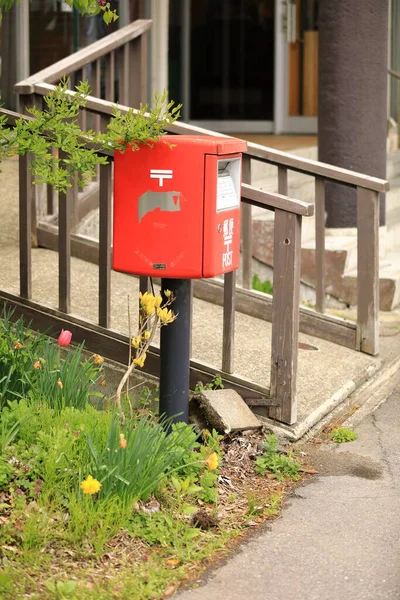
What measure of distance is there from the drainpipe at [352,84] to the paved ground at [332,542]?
336cm

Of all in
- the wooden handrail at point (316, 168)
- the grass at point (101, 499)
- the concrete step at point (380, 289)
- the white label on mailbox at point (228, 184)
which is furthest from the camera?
the concrete step at point (380, 289)

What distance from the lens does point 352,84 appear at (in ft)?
26.5

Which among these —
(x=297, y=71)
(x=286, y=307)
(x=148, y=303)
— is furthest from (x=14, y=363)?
(x=297, y=71)

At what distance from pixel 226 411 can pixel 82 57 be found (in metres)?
3.29

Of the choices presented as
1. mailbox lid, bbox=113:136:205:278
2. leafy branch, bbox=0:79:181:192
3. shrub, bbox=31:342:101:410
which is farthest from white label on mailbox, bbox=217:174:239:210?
shrub, bbox=31:342:101:410

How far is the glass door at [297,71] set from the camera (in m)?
13.4

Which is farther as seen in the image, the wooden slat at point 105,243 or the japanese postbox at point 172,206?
the wooden slat at point 105,243

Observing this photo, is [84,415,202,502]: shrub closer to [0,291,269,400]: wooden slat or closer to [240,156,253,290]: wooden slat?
[0,291,269,400]: wooden slat

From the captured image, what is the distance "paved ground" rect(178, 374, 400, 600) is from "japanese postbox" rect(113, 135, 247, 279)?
1064 mm

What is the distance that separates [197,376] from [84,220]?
7.72ft

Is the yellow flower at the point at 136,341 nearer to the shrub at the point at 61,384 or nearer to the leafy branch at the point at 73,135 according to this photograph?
the shrub at the point at 61,384

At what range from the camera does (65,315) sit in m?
5.71

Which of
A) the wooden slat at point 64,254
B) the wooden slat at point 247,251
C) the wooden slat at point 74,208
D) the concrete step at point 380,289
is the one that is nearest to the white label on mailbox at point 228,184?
the wooden slat at point 64,254

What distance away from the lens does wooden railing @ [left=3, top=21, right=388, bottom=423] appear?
517 centimetres
